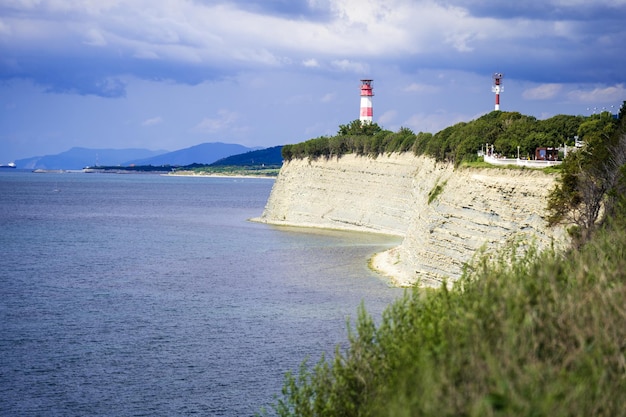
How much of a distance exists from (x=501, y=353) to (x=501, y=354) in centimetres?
10

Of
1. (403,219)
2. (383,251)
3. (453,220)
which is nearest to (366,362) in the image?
(453,220)

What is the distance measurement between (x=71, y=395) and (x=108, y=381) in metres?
1.89

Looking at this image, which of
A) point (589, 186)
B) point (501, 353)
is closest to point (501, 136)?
point (589, 186)

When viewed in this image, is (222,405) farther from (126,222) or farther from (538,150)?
(126,222)

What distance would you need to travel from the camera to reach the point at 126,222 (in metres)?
107

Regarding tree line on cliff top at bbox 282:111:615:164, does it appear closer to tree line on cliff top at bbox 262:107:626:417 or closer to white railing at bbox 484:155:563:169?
white railing at bbox 484:155:563:169

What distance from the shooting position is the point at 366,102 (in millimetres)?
121250

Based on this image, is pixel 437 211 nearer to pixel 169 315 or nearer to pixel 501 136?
pixel 501 136

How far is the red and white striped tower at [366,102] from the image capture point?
4657 inches

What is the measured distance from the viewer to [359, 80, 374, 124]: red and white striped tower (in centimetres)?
11830

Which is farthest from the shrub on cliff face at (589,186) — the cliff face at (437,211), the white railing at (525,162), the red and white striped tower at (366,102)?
the red and white striped tower at (366,102)

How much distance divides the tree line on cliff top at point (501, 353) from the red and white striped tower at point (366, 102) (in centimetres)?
9523

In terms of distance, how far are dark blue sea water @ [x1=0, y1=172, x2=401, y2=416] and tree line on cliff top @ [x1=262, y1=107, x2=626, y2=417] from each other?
10.00 metres

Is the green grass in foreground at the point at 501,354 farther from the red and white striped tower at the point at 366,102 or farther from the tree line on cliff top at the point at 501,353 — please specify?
A: the red and white striped tower at the point at 366,102
